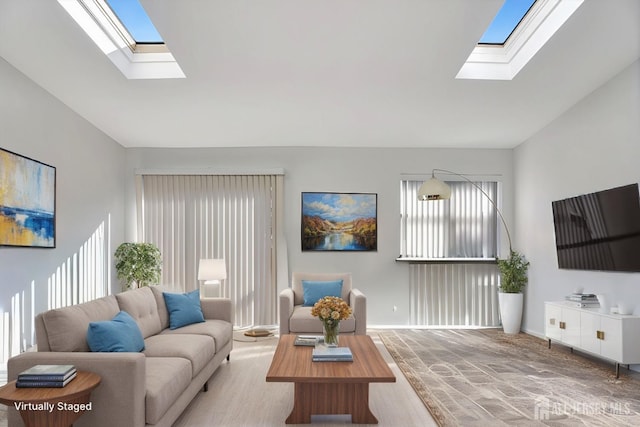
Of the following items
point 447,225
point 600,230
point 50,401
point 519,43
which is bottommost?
point 50,401

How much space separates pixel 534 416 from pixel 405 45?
3328 mm

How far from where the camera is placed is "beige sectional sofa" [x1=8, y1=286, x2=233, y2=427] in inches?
111

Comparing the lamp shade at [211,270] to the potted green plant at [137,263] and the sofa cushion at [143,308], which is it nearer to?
the potted green plant at [137,263]

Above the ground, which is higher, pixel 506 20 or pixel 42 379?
pixel 506 20

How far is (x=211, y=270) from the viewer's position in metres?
6.91

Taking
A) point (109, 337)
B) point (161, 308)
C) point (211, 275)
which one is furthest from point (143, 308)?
point (211, 275)

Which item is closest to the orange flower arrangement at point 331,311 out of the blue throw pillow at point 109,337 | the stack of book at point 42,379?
the blue throw pillow at point 109,337

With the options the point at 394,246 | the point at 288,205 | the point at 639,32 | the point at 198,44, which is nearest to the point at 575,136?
the point at 639,32

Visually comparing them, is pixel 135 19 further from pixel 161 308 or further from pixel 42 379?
pixel 42 379

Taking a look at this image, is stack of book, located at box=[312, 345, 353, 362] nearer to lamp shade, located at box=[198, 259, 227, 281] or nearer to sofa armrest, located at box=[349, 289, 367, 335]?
sofa armrest, located at box=[349, 289, 367, 335]

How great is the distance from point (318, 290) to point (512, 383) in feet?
8.71

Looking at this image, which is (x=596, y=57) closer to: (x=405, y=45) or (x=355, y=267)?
(x=405, y=45)

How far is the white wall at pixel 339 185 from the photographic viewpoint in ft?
25.7

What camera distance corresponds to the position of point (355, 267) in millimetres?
7840
